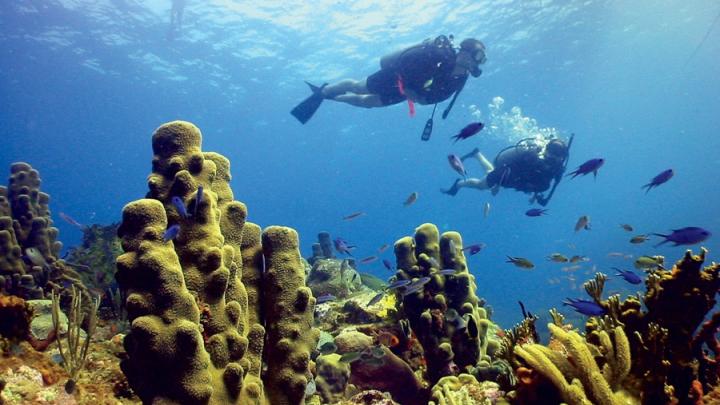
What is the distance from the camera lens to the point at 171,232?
9.37 ft

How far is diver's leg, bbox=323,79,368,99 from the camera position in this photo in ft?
42.6

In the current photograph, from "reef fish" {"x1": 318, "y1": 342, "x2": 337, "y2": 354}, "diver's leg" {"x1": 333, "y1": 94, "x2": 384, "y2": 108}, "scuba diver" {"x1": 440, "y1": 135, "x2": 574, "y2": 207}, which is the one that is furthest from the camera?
"diver's leg" {"x1": 333, "y1": 94, "x2": 384, "y2": 108}

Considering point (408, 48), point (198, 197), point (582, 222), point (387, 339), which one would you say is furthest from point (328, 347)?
point (408, 48)

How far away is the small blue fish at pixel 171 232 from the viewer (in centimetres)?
281

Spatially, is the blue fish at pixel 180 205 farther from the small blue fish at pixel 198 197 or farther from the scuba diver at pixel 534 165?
the scuba diver at pixel 534 165

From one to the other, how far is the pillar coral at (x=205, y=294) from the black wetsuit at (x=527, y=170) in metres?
8.70

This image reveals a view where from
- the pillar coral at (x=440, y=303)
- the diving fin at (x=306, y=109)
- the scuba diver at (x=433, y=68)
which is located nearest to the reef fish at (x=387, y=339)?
the pillar coral at (x=440, y=303)

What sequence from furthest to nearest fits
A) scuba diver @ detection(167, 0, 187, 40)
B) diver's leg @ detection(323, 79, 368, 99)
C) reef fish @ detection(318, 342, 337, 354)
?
scuba diver @ detection(167, 0, 187, 40)
diver's leg @ detection(323, 79, 368, 99)
reef fish @ detection(318, 342, 337, 354)

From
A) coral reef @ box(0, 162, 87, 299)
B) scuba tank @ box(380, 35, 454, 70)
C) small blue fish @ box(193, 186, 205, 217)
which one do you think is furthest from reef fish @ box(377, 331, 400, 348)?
scuba tank @ box(380, 35, 454, 70)

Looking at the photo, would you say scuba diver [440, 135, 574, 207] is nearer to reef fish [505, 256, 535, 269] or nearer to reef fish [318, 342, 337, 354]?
reef fish [505, 256, 535, 269]

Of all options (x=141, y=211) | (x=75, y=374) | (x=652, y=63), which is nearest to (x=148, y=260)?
(x=141, y=211)

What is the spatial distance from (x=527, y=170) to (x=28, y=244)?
1225cm

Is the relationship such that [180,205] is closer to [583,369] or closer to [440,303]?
[583,369]

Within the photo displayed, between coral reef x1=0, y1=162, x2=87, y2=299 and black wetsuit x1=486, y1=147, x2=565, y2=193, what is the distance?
1053 cm
